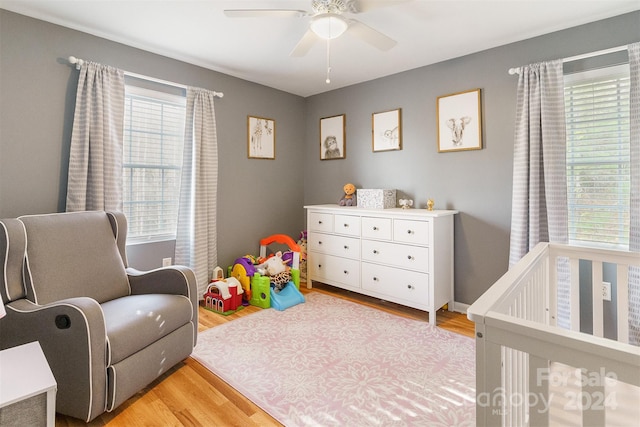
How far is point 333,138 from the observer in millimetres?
4070

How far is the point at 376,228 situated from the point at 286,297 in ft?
3.68

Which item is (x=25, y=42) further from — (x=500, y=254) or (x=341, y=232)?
(x=500, y=254)

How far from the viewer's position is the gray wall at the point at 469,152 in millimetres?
2584

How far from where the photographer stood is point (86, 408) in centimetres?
153

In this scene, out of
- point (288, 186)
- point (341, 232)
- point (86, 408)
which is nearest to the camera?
point (86, 408)

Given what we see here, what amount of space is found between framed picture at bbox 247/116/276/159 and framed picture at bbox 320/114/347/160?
0.63 metres

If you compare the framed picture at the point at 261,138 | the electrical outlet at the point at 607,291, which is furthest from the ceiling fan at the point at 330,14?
the electrical outlet at the point at 607,291

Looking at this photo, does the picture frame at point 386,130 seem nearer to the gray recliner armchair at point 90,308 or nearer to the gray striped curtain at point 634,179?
the gray striped curtain at point 634,179

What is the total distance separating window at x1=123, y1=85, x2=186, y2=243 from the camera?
114 inches

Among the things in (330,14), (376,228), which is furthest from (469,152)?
(330,14)

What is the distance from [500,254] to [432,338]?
1.01 m

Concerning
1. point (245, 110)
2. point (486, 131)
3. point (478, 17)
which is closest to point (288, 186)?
point (245, 110)

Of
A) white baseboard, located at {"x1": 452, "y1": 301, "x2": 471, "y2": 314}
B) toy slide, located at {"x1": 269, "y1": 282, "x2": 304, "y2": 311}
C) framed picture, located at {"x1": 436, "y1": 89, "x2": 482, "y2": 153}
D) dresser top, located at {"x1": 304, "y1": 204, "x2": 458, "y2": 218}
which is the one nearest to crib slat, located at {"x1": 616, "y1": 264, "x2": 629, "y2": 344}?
dresser top, located at {"x1": 304, "y1": 204, "x2": 458, "y2": 218}

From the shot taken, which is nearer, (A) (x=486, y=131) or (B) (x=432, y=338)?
(B) (x=432, y=338)
